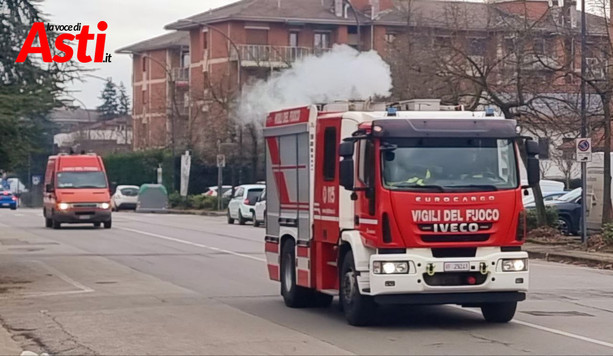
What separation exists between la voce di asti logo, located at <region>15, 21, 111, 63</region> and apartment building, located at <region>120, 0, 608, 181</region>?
6.99 meters

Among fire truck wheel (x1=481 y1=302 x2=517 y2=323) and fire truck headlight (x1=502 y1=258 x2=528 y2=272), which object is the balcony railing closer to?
fire truck wheel (x1=481 y1=302 x2=517 y2=323)

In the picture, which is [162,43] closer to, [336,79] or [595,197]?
[595,197]

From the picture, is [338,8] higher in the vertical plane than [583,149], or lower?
higher

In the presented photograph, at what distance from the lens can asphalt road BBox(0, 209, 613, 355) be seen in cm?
1245

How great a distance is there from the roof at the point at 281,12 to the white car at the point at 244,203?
914 inches

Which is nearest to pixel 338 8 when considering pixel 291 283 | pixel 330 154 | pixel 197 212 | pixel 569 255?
pixel 197 212

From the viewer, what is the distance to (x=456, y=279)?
13.5 metres

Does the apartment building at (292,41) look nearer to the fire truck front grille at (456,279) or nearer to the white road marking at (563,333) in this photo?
the white road marking at (563,333)

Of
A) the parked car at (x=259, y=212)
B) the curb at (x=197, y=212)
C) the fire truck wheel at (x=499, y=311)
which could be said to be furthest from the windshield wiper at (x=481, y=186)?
the curb at (x=197, y=212)

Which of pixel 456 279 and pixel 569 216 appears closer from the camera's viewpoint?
pixel 456 279

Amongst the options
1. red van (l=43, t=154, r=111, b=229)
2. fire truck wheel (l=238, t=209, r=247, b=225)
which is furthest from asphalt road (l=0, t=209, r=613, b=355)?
fire truck wheel (l=238, t=209, r=247, b=225)

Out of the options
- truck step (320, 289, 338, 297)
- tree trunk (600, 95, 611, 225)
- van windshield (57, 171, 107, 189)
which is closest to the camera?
truck step (320, 289, 338, 297)

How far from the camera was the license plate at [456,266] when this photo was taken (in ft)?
43.8

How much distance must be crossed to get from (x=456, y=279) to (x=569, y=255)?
1395cm
